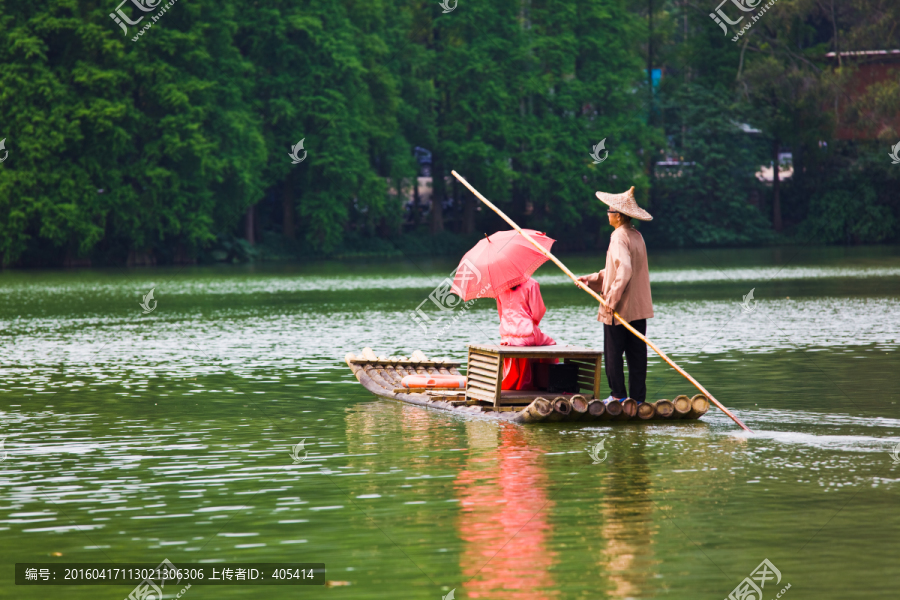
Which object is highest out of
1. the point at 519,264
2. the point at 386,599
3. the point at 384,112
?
the point at 384,112

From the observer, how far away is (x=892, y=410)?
488 inches

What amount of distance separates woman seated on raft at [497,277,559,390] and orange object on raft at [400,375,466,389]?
52.4 inches

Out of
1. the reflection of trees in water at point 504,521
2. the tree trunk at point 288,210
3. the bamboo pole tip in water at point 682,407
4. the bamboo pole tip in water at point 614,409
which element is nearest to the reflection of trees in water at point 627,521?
the reflection of trees in water at point 504,521

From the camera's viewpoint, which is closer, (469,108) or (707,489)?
(707,489)

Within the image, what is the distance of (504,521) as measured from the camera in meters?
8.17

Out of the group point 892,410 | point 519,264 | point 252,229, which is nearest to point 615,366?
point 519,264

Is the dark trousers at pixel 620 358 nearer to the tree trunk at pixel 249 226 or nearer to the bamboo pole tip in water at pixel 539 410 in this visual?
the bamboo pole tip in water at pixel 539 410

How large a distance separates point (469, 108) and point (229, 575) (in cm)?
5977

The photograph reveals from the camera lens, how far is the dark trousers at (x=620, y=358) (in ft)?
39.8

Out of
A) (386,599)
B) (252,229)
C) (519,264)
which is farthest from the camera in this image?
(252,229)

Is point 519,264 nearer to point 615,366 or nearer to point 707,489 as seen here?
point 615,366

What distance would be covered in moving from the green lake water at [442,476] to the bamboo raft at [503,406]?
0.50 feet

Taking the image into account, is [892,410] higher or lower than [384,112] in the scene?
lower

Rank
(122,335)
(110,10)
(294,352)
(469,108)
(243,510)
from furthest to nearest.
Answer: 1. (469,108)
2. (110,10)
3. (122,335)
4. (294,352)
5. (243,510)
